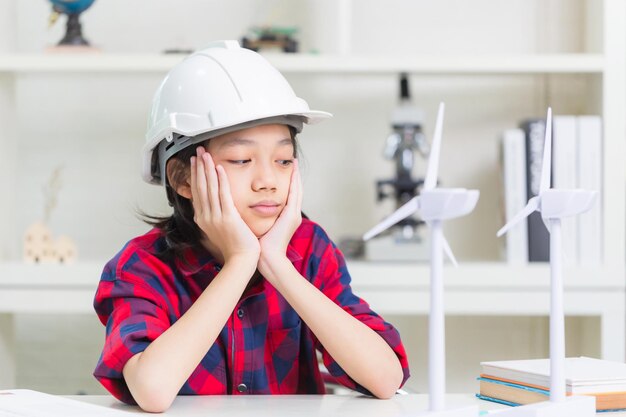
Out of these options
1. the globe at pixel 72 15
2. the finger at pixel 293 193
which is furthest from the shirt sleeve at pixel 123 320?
the globe at pixel 72 15

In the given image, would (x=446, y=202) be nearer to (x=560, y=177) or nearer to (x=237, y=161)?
(x=237, y=161)

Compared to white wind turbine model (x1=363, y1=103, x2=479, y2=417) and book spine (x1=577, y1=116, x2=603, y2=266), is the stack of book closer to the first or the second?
book spine (x1=577, y1=116, x2=603, y2=266)

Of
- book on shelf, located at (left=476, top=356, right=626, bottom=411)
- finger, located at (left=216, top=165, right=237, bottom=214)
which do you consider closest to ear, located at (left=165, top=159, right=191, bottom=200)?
finger, located at (left=216, top=165, right=237, bottom=214)

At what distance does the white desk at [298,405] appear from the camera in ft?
3.17

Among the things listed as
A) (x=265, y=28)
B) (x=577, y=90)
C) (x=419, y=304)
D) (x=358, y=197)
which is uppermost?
(x=265, y=28)

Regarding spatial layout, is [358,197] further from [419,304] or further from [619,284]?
[619,284]

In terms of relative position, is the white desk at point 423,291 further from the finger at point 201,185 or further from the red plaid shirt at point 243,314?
the finger at point 201,185

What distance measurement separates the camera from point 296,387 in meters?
1.31

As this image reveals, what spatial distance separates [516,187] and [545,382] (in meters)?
1.27

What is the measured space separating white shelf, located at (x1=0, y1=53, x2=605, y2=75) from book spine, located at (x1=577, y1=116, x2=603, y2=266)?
0.17 m

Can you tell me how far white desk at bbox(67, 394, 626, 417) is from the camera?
0.96 m

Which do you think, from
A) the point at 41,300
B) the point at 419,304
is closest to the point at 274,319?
the point at 419,304

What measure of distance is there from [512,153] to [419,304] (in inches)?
17.5

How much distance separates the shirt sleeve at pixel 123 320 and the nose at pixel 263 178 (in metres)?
0.20
